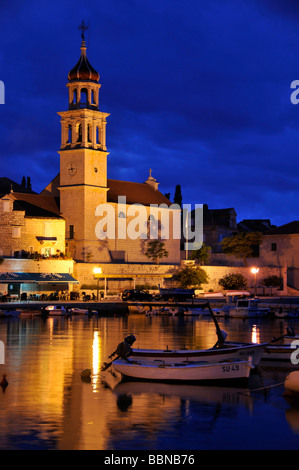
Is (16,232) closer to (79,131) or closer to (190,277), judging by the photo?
(79,131)

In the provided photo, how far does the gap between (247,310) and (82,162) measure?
1054 inches

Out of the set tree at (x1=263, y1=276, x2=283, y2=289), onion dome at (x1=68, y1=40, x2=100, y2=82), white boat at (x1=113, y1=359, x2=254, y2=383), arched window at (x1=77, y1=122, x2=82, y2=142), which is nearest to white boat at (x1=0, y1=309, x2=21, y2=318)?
arched window at (x1=77, y1=122, x2=82, y2=142)

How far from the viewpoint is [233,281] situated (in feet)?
305

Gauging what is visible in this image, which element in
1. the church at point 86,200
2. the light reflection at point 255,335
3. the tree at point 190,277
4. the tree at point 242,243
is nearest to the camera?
the light reflection at point 255,335

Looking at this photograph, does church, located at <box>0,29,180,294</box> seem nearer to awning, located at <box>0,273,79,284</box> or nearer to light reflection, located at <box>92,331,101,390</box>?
awning, located at <box>0,273,79,284</box>

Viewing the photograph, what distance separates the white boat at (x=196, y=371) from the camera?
→ 91.3 feet

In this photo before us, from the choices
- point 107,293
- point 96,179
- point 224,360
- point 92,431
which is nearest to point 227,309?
point 107,293

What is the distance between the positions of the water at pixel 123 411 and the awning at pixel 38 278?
1280 inches

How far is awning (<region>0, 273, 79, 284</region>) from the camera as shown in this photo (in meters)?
72.4

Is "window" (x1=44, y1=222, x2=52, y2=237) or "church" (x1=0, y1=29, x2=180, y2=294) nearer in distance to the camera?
"window" (x1=44, y1=222, x2=52, y2=237)

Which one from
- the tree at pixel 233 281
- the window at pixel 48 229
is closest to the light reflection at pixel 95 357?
the window at pixel 48 229

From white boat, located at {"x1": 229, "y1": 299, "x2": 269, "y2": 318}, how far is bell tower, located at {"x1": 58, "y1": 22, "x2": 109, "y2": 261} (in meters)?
19.4

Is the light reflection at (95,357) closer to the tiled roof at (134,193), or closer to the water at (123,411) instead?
the water at (123,411)
